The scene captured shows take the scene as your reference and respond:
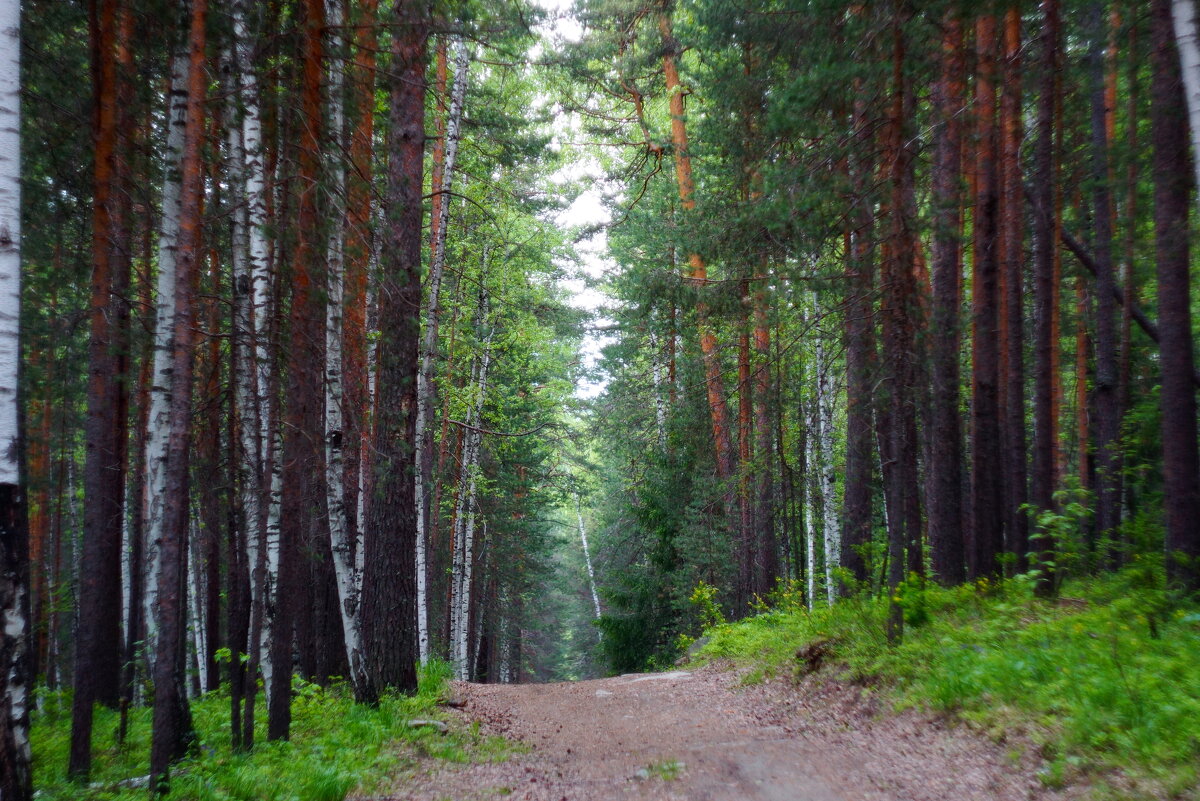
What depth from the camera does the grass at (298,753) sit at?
538 centimetres

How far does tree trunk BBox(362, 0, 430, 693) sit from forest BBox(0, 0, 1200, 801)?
51 mm

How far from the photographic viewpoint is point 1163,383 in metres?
7.10

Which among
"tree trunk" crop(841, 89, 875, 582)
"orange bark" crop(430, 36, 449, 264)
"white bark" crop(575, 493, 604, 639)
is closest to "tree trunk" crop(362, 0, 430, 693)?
"orange bark" crop(430, 36, 449, 264)

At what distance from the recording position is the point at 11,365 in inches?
167

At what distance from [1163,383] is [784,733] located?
5.05m

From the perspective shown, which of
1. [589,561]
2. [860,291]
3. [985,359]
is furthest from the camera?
[589,561]

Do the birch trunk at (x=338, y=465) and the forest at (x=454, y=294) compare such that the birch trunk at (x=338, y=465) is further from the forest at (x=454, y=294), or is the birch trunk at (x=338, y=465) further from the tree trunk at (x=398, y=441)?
the tree trunk at (x=398, y=441)

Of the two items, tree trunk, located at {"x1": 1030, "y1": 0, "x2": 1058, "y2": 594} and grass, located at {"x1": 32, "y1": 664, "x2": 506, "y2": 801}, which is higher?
tree trunk, located at {"x1": 1030, "y1": 0, "x2": 1058, "y2": 594}

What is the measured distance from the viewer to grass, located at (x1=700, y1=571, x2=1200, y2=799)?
178 inches

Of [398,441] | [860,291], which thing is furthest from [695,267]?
[398,441]

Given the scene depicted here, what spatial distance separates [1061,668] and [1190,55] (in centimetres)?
487

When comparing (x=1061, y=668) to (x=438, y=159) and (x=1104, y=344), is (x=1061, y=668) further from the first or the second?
(x=438, y=159)

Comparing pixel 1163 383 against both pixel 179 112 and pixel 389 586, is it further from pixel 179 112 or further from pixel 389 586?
pixel 179 112

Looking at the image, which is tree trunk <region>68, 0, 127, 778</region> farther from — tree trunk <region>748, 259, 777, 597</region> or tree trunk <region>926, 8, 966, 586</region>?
tree trunk <region>748, 259, 777, 597</region>
